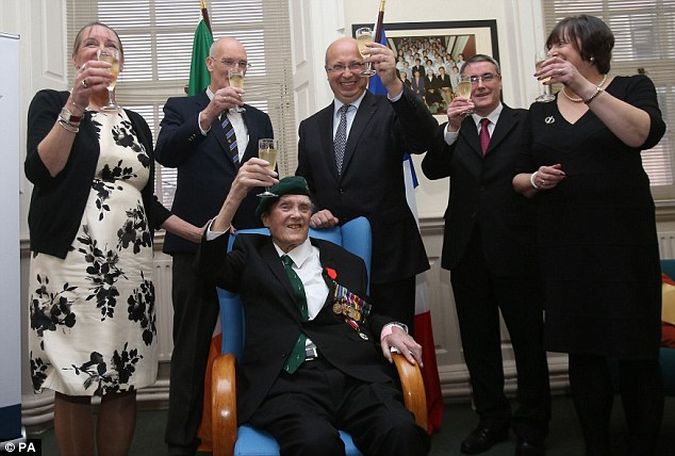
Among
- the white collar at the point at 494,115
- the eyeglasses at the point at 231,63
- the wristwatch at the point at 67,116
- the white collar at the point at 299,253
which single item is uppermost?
the eyeglasses at the point at 231,63

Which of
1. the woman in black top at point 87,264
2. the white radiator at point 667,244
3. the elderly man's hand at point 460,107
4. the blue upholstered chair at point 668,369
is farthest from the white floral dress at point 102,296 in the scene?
the white radiator at point 667,244

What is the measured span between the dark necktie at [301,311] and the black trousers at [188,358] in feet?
1.50

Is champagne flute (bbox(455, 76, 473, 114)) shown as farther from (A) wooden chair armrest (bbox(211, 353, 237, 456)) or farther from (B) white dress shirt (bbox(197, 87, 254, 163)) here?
(A) wooden chair armrest (bbox(211, 353, 237, 456))

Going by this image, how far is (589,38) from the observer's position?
2.22m

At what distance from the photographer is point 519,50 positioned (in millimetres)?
4035

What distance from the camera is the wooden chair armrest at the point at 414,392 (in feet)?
6.10

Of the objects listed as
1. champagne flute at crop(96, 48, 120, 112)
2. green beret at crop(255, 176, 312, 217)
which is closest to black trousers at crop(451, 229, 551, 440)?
green beret at crop(255, 176, 312, 217)

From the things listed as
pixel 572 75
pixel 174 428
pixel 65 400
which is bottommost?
pixel 174 428

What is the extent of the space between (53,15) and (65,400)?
9.95 ft

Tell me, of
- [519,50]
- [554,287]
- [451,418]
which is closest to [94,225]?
[554,287]

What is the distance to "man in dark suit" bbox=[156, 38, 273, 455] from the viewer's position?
2557 mm

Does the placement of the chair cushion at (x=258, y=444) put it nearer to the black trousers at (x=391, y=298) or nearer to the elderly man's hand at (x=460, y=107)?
the black trousers at (x=391, y=298)

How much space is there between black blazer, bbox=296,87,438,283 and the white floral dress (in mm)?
876

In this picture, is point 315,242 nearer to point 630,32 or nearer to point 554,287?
point 554,287
